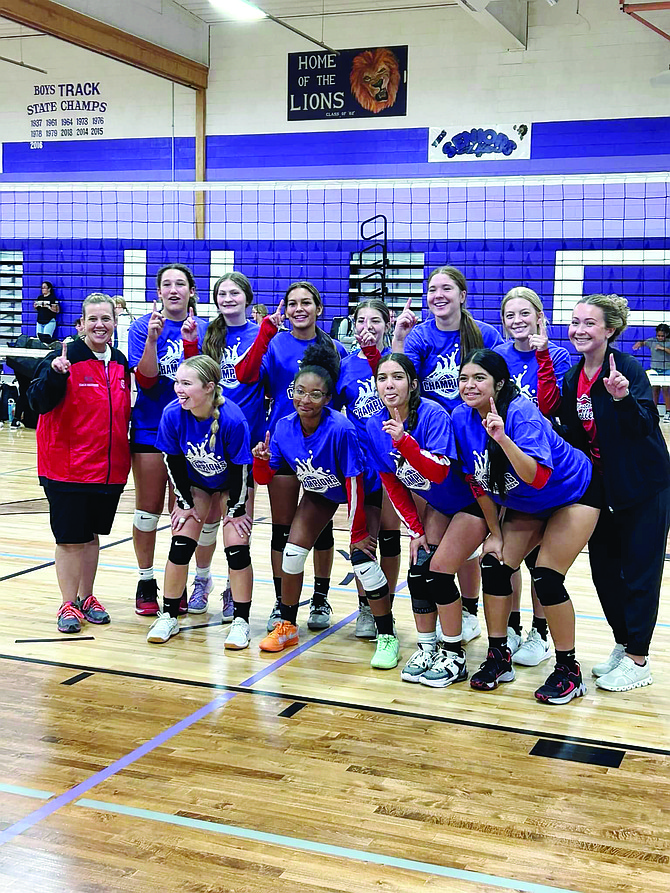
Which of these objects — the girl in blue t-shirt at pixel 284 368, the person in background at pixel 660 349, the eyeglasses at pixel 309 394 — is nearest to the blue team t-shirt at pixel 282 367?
the girl in blue t-shirt at pixel 284 368

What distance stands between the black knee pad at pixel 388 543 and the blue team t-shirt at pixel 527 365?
3.02 feet

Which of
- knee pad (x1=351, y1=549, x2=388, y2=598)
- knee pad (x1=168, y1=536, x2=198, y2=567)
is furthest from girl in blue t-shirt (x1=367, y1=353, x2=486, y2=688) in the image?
knee pad (x1=168, y1=536, x2=198, y2=567)

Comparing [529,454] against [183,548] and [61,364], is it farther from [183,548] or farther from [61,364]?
[61,364]

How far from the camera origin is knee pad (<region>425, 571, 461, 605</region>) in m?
3.80

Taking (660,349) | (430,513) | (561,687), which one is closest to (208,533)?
(430,513)

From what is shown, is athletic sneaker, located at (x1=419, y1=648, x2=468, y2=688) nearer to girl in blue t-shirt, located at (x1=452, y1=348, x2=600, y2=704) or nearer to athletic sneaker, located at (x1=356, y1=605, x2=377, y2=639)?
girl in blue t-shirt, located at (x1=452, y1=348, x2=600, y2=704)

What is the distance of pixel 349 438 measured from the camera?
13.4 feet

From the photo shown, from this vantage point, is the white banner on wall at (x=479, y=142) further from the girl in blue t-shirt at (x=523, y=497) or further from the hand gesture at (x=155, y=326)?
the girl in blue t-shirt at (x=523, y=497)

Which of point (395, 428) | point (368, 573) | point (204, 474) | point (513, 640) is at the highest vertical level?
point (395, 428)

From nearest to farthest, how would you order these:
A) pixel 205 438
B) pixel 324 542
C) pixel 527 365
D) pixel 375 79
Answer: pixel 527 365 → pixel 205 438 → pixel 324 542 → pixel 375 79

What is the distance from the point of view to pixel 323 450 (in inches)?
161

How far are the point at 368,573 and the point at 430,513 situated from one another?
373 millimetres

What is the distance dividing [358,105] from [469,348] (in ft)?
36.8

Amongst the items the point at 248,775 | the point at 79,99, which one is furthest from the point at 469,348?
the point at 79,99
